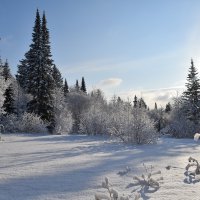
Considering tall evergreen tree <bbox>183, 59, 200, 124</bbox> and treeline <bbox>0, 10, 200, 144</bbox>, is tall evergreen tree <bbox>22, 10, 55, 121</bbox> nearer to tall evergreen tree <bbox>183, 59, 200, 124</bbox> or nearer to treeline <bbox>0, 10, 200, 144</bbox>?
treeline <bbox>0, 10, 200, 144</bbox>

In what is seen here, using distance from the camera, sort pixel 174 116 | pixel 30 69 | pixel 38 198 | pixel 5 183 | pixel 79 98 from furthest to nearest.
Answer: pixel 79 98
pixel 174 116
pixel 30 69
pixel 5 183
pixel 38 198

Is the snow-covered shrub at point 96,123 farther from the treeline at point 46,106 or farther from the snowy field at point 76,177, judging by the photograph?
the snowy field at point 76,177

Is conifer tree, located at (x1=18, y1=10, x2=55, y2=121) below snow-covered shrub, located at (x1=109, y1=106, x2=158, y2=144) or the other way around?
the other way around

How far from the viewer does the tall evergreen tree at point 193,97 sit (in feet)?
145

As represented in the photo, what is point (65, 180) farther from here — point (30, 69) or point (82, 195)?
point (30, 69)

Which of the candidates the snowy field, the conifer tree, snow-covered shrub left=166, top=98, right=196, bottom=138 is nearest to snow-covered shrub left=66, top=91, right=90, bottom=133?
snow-covered shrub left=166, top=98, right=196, bottom=138

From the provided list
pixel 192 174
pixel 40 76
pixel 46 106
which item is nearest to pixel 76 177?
pixel 192 174

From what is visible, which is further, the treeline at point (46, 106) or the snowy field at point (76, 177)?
the treeline at point (46, 106)

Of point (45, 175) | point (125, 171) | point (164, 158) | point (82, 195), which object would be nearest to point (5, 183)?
point (45, 175)

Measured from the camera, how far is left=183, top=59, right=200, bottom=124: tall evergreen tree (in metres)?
44.2

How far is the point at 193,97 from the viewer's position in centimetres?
4481

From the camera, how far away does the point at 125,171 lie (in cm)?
667

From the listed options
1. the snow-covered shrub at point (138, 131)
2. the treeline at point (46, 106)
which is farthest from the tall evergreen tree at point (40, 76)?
the snow-covered shrub at point (138, 131)

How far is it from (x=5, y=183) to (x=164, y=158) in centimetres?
454
